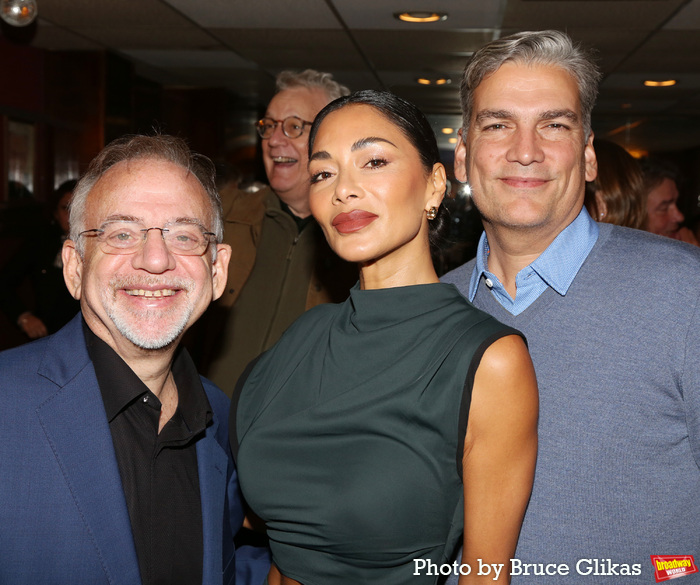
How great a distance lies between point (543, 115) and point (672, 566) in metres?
1.09

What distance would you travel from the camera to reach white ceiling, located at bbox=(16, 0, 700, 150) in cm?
448

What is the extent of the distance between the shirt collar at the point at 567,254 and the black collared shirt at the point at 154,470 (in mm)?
945

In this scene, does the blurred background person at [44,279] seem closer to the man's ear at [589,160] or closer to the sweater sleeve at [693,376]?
the man's ear at [589,160]

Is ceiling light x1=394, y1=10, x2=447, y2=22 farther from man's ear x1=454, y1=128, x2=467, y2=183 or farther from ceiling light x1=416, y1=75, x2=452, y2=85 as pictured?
man's ear x1=454, y1=128, x2=467, y2=183

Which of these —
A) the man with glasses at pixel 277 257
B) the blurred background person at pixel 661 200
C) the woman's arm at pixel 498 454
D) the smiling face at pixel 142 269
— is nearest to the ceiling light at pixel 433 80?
the blurred background person at pixel 661 200

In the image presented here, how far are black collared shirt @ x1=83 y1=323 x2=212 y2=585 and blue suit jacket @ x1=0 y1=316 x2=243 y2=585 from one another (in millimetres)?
48

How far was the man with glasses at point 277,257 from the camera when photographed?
2906 mm

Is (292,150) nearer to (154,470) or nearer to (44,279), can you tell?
(154,470)

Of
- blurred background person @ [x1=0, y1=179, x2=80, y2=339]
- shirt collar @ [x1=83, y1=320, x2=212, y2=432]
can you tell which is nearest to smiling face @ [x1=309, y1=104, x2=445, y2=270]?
shirt collar @ [x1=83, y1=320, x2=212, y2=432]

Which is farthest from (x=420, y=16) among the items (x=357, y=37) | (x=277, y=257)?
(x=277, y=257)

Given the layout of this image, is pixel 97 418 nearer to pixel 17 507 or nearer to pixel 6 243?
pixel 17 507

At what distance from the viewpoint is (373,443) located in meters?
1.49

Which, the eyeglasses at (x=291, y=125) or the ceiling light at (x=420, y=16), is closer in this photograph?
the eyeglasses at (x=291, y=125)

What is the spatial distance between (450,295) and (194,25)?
13.7 feet
